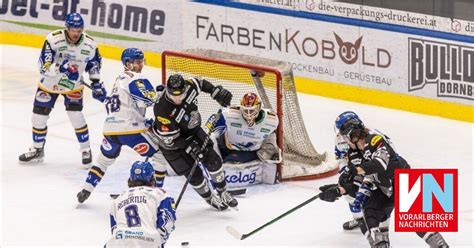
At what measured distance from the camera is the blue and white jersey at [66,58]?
423 inches

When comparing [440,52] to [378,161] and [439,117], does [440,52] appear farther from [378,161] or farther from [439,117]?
[378,161]

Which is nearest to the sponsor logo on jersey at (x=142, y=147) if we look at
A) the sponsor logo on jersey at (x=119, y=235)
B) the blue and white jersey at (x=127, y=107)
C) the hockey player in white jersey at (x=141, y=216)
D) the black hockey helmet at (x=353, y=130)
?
the blue and white jersey at (x=127, y=107)

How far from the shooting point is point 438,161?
11.2m

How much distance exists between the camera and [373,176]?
8.54 metres

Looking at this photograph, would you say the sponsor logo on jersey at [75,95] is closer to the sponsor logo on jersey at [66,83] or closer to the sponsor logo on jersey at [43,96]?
the sponsor logo on jersey at [66,83]

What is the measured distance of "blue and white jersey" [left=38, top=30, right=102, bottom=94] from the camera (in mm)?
10742

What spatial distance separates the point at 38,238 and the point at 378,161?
2520mm

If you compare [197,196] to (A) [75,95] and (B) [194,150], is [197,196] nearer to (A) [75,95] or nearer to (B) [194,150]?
(B) [194,150]

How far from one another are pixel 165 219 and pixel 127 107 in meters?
2.32

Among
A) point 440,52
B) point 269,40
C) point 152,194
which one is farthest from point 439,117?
point 152,194

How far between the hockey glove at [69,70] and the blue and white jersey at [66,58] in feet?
0.09

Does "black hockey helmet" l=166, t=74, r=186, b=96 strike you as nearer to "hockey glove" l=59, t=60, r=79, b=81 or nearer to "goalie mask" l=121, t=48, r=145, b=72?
"goalie mask" l=121, t=48, r=145, b=72

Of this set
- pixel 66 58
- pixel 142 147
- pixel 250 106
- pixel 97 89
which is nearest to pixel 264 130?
pixel 250 106

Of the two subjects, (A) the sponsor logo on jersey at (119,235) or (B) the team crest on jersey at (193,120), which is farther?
(B) the team crest on jersey at (193,120)
